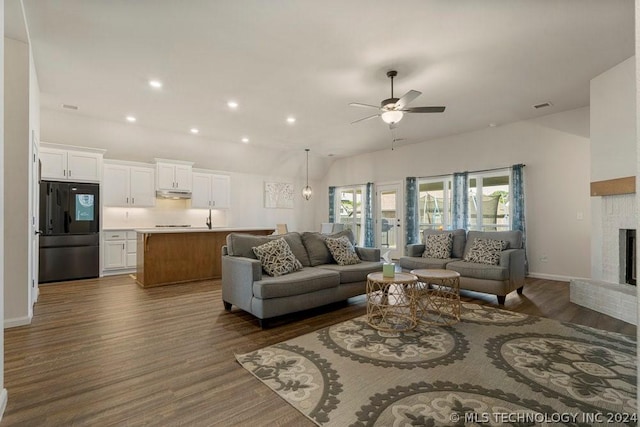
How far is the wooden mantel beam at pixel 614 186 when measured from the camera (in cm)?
364

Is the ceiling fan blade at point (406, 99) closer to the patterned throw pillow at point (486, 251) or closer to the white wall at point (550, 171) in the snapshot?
the patterned throw pillow at point (486, 251)

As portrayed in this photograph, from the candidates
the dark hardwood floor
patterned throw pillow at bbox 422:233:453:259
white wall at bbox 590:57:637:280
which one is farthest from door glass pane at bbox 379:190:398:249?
white wall at bbox 590:57:637:280

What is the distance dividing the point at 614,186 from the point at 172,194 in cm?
797

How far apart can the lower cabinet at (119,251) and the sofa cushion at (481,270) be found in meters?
6.20

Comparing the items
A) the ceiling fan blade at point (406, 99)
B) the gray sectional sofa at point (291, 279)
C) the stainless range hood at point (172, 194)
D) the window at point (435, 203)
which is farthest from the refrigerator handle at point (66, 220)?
the window at point (435, 203)

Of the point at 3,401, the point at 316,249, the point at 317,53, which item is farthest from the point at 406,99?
the point at 3,401

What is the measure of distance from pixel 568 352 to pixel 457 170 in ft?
16.3

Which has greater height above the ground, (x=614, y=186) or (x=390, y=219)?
(x=614, y=186)

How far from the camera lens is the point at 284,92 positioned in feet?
14.8

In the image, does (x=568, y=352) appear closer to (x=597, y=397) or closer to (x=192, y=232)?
(x=597, y=397)

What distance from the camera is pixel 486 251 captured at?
4547mm

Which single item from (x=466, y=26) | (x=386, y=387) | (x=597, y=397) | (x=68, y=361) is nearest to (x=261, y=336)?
(x=386, y=387)

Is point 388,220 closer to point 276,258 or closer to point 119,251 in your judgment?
point 276,258

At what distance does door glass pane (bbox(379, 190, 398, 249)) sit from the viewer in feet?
27.4
